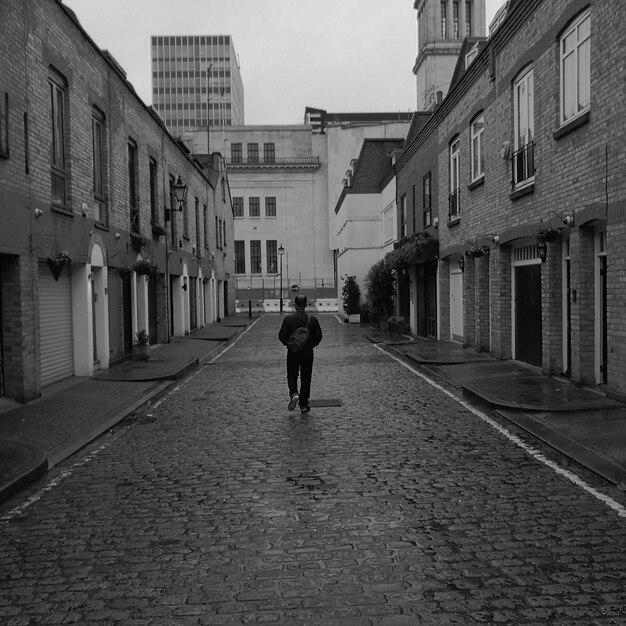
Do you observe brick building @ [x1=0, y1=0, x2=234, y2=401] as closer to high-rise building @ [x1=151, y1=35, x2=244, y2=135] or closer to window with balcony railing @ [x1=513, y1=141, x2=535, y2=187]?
window with balcony railing @ [x1=513, y1=141, x2=535, y2=187]

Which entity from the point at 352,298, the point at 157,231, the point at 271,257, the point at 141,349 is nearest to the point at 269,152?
the point at 271,257

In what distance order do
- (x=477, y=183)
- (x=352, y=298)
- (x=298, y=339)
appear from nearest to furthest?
(x=298, y=339), (x=477, y=183), (x=352, y=298)

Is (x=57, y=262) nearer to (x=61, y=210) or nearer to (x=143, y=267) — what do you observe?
(x=61, y=210)

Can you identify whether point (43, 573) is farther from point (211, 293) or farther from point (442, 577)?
point (211, 293)

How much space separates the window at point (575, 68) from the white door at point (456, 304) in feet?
28.4

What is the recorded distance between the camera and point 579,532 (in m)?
4.91

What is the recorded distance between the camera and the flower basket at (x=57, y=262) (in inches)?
461

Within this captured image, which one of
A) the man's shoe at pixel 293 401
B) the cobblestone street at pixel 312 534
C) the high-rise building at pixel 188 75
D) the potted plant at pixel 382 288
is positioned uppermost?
the high-rise building at pixel 188 75

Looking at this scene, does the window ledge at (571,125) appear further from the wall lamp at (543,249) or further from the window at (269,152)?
the window at (269,152)

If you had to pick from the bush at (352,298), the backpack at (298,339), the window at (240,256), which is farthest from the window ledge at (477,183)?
the window at (240,256)

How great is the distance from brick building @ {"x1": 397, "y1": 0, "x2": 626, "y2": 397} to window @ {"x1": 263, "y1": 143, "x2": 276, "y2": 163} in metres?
54.9

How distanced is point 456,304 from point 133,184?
9.92 metres

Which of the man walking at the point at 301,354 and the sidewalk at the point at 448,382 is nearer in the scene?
the sidewalk at the point at 448,382

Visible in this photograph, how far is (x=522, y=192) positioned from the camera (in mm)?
13422
